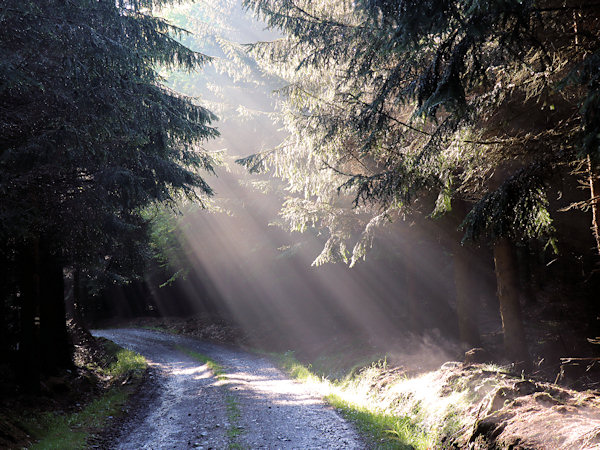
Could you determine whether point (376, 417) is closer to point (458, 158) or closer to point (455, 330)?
point (458, 158)

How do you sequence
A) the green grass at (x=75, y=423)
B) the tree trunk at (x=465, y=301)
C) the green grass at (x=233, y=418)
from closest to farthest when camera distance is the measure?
the green grass at (x=233, y=418) < the green grass at (x=75, y=423) < the tree trunk at (x=465, y=301)

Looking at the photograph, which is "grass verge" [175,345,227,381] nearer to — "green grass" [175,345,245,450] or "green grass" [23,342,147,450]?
"green grass" [175,345,245,450]

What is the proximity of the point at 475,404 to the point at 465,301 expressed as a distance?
5.29 meters

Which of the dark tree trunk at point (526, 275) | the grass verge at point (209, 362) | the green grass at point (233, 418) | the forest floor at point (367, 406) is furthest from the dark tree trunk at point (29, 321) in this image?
the dark tree trunk at point (526, 275)

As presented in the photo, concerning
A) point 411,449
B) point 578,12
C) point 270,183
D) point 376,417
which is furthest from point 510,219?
point 270,183

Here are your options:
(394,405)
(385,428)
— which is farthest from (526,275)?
(385,428)

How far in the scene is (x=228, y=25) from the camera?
31203 millimetres

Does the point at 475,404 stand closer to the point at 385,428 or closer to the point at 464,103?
the point at 385,428

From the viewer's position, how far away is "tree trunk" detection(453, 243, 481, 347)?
11086mm

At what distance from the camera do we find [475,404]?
632cm

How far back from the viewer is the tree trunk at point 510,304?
879 cm

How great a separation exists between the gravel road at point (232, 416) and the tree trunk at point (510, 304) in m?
3.90

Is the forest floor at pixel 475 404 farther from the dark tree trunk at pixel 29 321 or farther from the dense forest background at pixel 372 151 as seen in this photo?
the dark tree trunk at pixel 29 321

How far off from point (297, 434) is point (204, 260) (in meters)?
21.0
